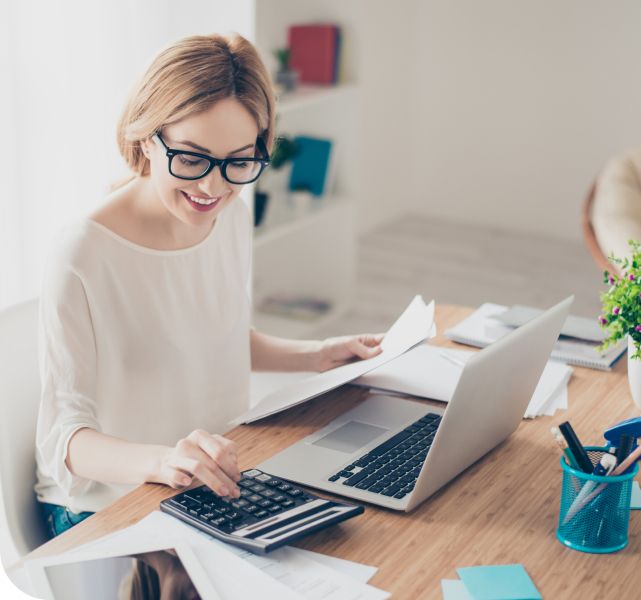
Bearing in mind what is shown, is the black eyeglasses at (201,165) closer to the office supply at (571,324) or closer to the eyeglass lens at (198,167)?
the eyeglass lens at (198,167)

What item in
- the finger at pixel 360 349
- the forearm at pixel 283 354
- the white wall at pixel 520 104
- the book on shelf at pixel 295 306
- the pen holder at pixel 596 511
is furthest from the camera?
the white wall at pixel 520 104

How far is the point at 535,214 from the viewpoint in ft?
18.0

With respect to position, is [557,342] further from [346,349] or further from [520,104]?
[520,104]

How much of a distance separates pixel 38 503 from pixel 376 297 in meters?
3.01

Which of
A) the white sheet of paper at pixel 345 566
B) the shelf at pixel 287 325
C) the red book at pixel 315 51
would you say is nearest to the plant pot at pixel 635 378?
the white sheet of paper at pixel 345 566

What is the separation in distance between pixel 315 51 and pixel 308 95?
0.26 meters

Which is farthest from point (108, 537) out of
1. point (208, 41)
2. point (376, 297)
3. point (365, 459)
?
point (376, 297)

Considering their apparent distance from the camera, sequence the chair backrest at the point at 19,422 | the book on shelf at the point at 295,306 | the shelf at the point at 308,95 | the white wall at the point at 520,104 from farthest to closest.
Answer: the white wall at the point at 520,104 < the book on shelf at the point at 295,306 < the shelf at the point at 308,95 < the chair backrest at the point at 19,422

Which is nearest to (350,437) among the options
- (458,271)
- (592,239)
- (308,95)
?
(592,239)

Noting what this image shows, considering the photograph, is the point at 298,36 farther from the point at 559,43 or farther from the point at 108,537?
the point at 108,537

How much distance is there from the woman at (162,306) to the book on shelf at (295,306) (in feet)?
7.49

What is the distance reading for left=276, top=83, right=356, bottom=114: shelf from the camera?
11.8ft

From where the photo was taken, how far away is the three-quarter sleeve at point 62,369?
4.63 ft

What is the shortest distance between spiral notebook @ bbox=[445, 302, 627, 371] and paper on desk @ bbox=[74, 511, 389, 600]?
76 centimetres
